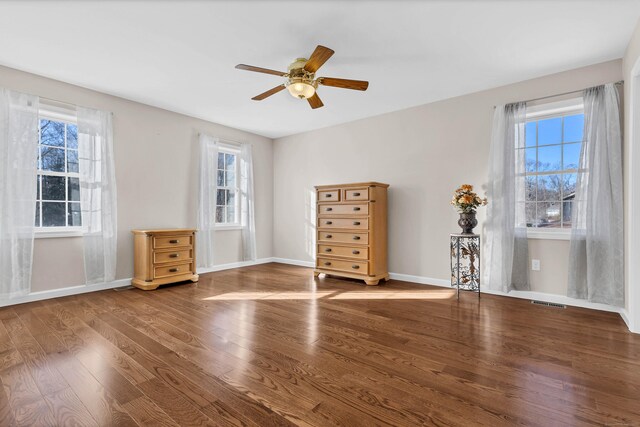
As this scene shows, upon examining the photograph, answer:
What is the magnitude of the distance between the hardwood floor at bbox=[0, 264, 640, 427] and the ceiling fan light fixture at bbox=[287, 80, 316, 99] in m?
2.10

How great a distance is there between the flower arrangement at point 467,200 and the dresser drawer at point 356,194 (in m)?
1.12

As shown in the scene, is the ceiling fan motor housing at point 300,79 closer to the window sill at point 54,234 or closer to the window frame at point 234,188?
the window frame at point 234,188

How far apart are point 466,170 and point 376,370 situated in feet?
9.67

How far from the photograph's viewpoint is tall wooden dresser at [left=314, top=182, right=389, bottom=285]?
4.15 metres

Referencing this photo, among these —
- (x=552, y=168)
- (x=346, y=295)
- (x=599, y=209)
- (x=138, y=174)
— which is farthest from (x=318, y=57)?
(x=138, y=174)

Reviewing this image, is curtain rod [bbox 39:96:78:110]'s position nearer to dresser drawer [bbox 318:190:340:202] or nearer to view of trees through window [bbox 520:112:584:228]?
dresser drawer [bbox 318:190:340:202]

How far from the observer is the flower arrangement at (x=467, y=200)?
138 inches

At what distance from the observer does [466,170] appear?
385cm

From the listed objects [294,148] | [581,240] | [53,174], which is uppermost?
[294,148]

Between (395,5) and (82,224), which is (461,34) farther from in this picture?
(82,224)

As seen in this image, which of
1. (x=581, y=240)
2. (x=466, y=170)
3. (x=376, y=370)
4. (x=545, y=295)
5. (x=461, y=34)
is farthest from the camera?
(x=466, y=170)

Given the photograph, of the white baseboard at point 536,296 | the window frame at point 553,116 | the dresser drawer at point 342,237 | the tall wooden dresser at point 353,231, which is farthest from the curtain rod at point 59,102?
the window frame at point 553,116

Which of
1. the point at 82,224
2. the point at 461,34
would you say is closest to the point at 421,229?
the point at 461,34

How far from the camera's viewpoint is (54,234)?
3.43 m
